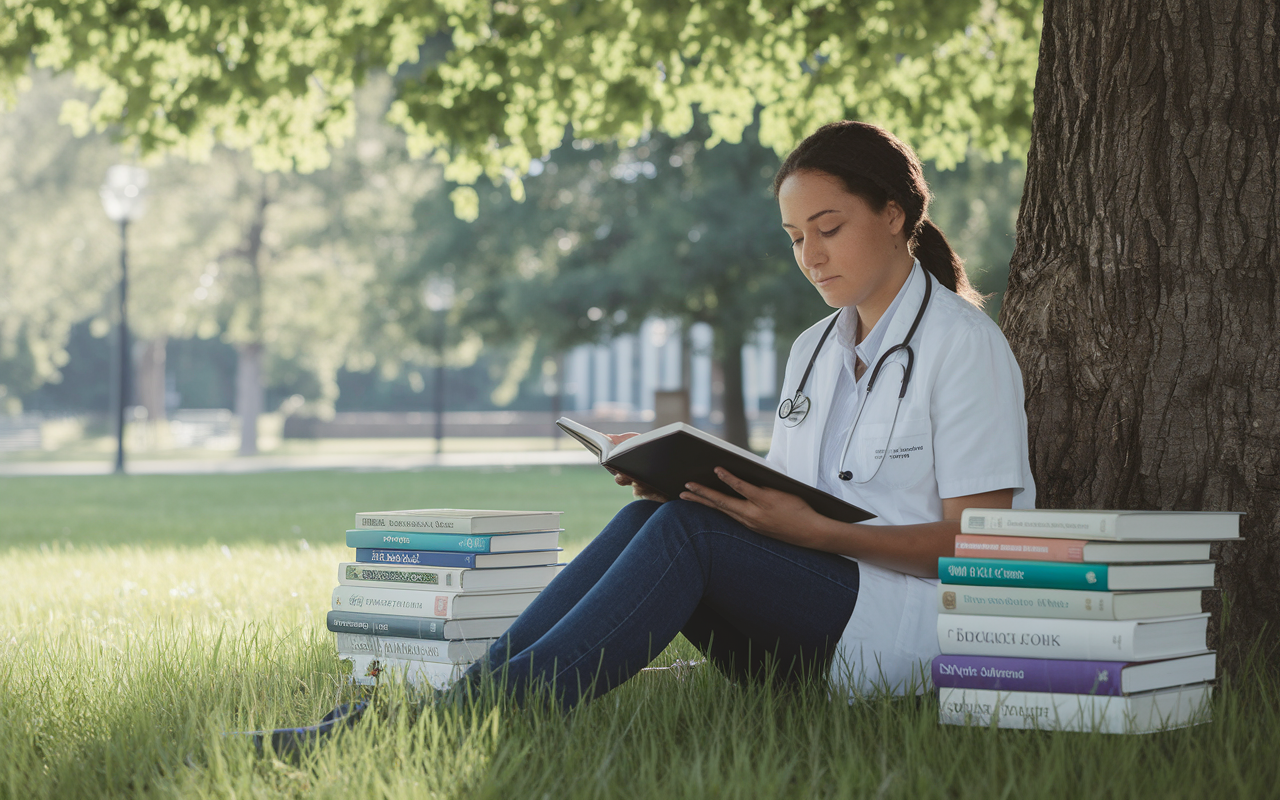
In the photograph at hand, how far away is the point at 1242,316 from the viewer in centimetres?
333

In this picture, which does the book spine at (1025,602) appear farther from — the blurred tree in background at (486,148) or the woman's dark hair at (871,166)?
the blurred tree in background at (486,148)

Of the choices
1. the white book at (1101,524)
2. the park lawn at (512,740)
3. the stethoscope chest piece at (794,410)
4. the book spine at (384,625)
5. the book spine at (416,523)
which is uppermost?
the stethoscope chest piece at (794,410)

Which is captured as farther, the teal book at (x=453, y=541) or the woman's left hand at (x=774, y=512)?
the teal book at (x=453, y=541)

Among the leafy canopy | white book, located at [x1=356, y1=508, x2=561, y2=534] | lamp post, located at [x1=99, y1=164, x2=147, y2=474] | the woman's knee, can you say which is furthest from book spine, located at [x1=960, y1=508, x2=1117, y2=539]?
lamp post, located at [x1=99, y1=164, x2=147, y2=474]

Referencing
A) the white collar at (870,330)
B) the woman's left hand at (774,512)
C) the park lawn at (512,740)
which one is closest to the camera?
the park lawn at (512,740)

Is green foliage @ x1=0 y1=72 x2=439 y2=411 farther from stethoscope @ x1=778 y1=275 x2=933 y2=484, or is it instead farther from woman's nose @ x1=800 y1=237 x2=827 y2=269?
woman's nose @ x1=800 y1=237 x2=827 y2=269

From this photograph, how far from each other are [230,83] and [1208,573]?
5.88m

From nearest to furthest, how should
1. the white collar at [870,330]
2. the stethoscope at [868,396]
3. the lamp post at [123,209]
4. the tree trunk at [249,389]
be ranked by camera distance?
1. the stethoscope at [868,396]
2. the white collar at [870,330]
3. the lamp post at [123,209]
4. the tree trunk at [249,389]

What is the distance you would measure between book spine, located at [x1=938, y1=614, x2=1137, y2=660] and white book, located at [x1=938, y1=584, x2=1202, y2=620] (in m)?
0.02

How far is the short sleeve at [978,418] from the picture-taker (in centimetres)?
273

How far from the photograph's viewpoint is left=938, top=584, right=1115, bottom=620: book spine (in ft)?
7.86

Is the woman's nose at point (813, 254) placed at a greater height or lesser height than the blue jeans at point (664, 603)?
greater

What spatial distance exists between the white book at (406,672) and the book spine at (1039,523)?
55.0 inches

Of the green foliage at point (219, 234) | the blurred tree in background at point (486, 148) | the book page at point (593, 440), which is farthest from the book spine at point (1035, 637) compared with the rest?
the green foliage at point (219, 234)
